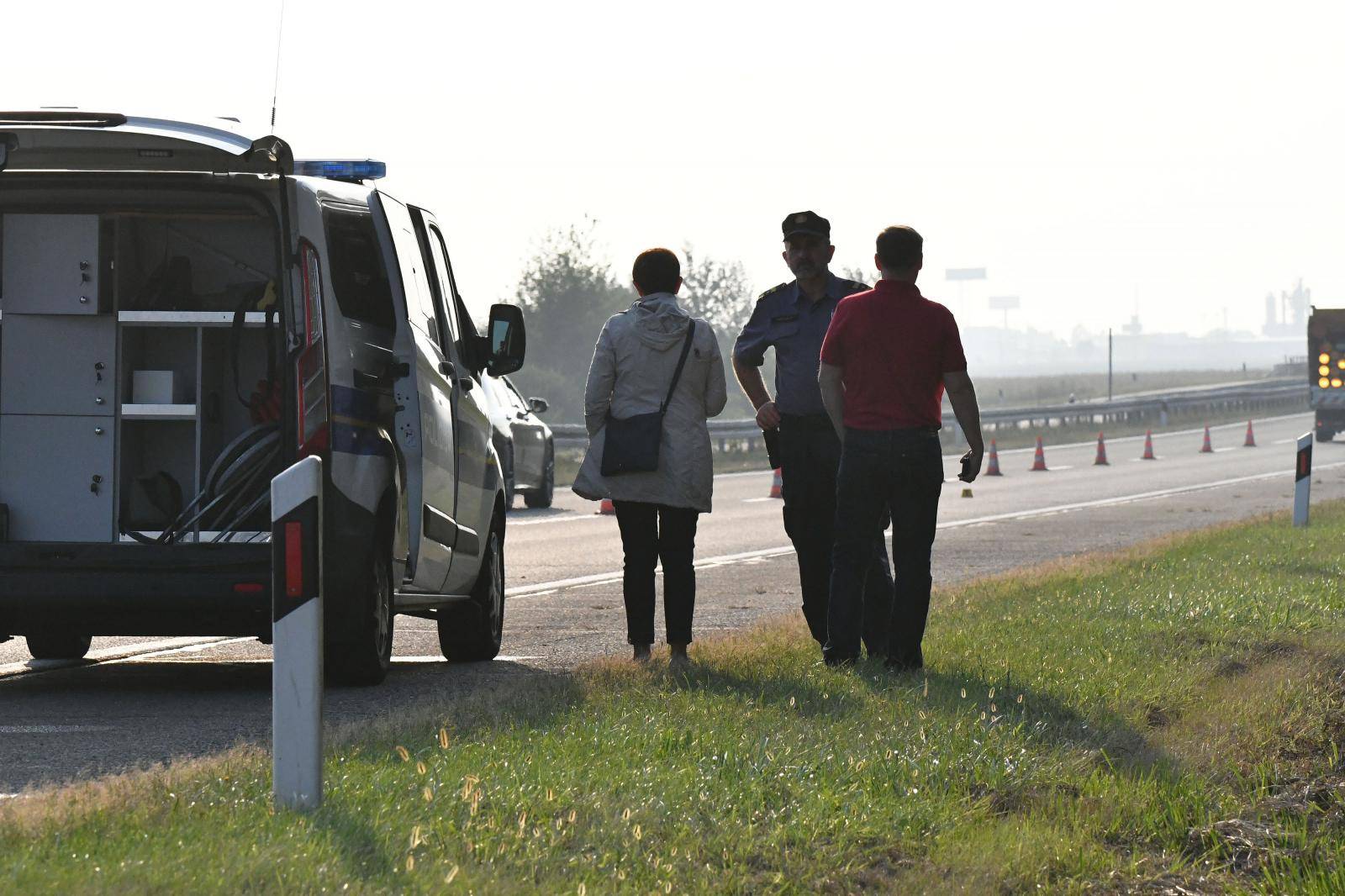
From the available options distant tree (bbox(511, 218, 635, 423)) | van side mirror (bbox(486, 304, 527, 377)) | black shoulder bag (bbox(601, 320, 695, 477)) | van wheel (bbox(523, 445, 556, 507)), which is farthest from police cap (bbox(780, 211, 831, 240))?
distant tree (bbox(511, 218, 635, 423))

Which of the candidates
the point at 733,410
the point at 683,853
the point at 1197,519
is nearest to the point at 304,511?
the point at 683,853

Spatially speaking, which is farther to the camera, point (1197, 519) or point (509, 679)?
point (1197, 519)

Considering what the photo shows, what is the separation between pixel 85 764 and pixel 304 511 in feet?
5.70

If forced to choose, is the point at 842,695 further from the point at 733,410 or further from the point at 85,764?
the point at 733,410

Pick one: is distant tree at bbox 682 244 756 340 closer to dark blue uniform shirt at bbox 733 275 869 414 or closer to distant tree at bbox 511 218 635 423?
distant tree at bbox 511 218 635 423

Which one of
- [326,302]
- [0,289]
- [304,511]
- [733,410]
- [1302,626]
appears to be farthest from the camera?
[733,410]

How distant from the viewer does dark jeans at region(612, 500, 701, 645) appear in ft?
30.1

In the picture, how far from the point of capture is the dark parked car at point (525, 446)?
21.2 m

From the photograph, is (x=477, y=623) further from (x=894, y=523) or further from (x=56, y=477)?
(x=894, y=523)

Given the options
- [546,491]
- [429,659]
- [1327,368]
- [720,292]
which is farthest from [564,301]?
[429,659]

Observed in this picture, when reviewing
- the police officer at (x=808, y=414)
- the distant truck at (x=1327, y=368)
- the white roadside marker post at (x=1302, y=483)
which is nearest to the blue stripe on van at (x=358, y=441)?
the police officer at (x=808, y=414)

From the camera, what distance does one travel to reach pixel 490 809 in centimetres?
535

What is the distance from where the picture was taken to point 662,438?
910 centimetres

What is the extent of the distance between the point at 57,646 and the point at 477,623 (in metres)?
2.04
